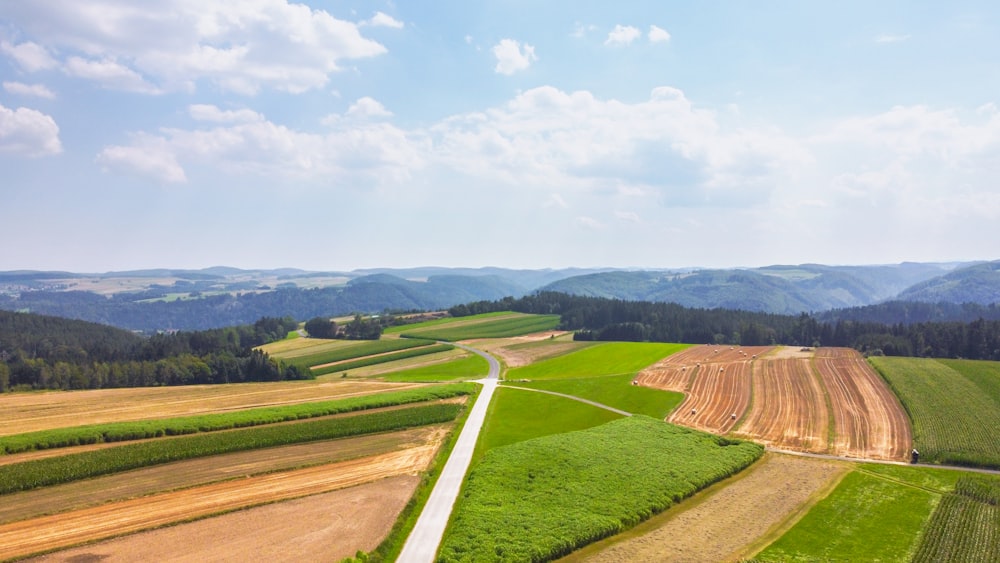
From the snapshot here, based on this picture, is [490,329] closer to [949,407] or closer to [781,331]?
[781,331]

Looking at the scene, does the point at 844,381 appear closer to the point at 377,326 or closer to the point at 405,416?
the point at 405,416

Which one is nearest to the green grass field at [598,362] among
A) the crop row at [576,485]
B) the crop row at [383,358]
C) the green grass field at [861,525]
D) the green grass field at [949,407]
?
the crop row at [383,358]

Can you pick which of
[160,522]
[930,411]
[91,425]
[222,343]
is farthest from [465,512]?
[222,343]

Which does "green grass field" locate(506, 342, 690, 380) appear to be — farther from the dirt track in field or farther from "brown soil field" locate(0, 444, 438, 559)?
"brown soil field" locate(0, 444, 438, 559)

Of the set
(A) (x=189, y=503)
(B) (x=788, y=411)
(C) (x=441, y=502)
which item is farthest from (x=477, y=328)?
(A) (x=189, y=503)

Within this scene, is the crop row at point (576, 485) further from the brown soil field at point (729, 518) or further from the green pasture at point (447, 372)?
the green pasture at point (447, 372)

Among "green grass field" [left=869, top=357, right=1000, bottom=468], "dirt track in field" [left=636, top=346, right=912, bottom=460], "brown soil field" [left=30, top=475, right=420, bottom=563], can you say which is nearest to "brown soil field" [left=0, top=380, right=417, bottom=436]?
"brown soil field" [left=30, top=475, right=420, bottom=563]
